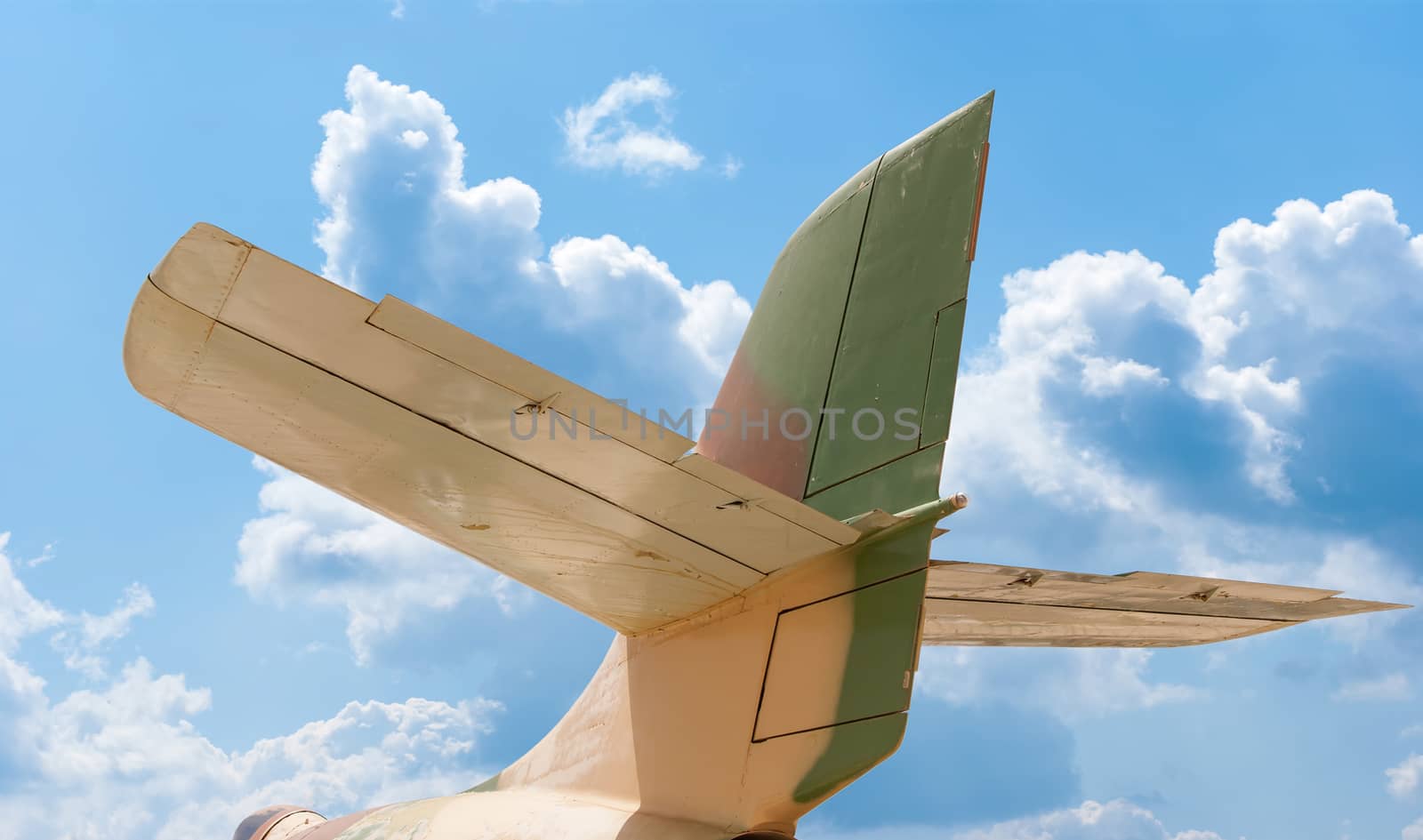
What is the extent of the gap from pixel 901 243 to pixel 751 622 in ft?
6.76

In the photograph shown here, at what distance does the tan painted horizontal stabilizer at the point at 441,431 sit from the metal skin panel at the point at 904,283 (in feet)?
2.90

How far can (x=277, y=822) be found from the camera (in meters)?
7.65

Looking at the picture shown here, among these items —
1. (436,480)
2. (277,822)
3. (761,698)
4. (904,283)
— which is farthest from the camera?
(277,822)

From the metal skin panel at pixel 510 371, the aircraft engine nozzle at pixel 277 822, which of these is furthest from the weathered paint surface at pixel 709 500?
the aircraft engine nozzle at pixel 277 822

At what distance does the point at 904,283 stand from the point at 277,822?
6.20m

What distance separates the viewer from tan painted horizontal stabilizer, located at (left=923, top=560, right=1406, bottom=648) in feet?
16.9

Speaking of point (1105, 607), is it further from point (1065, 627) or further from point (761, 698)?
point (761, 698)

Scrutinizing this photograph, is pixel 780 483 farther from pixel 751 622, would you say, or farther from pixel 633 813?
pixel 633 813

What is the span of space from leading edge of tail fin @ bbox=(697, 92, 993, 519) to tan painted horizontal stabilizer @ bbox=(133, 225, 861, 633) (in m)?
→ 0.73

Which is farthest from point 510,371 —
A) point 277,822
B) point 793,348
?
point 277,822

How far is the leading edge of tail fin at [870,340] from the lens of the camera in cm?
470

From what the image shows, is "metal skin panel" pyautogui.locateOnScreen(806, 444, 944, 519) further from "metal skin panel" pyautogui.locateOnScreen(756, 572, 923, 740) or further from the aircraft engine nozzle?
the aircraft engine nozzle

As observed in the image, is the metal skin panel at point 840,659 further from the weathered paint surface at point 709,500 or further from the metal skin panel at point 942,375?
the metal skin panel at point 942,375

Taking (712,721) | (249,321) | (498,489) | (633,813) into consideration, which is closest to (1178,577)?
(712,721)
